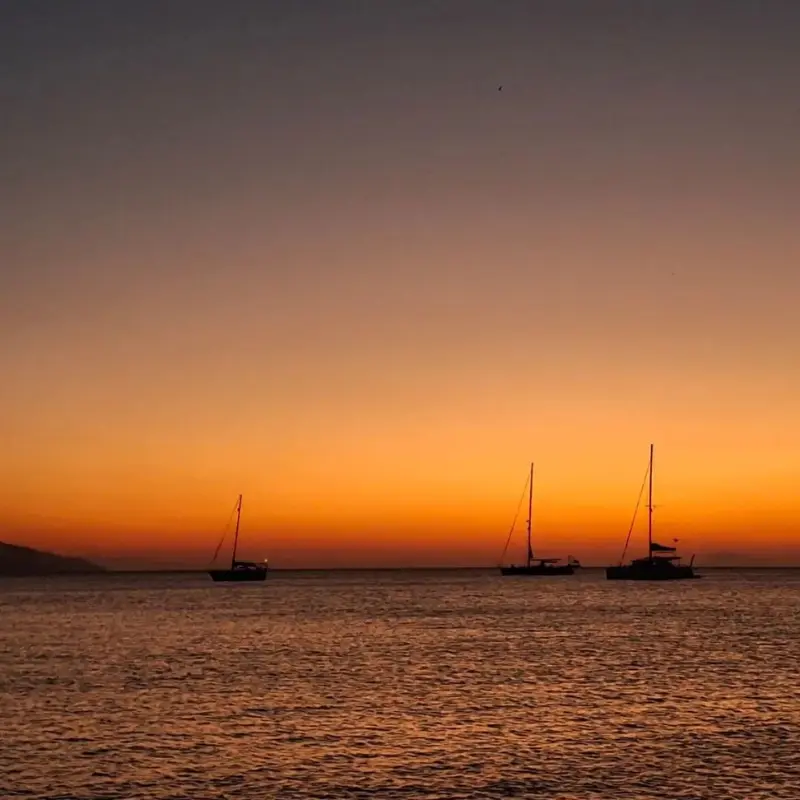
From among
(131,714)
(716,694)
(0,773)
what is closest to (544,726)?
(716,694)

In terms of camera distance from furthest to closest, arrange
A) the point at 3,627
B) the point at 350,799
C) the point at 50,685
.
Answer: the point at 3,627
the point at 50,685
the point at 350,799

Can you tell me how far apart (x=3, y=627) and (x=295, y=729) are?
79333mm

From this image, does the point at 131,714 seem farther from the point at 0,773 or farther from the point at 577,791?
the point at 577,791

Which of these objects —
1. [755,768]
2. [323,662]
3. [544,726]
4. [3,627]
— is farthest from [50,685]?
[3,627]

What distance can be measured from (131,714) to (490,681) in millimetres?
23430

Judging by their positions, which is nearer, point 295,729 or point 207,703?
point 295,729

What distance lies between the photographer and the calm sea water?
37844 millimetres

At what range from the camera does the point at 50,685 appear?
6347 centimetres

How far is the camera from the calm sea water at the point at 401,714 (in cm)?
3784

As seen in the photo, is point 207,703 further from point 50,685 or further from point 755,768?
point 755,768

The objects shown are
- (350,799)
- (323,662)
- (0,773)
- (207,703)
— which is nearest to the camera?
(350,799)

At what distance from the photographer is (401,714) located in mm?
52094

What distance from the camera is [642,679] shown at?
66.1 metres

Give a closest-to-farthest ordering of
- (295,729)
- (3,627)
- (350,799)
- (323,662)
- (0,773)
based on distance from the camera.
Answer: (350,799), (0,773), (295,729), (323,662), (3,627)
